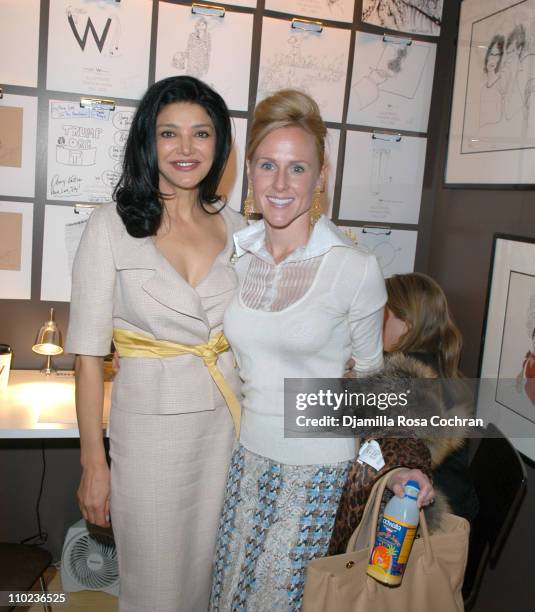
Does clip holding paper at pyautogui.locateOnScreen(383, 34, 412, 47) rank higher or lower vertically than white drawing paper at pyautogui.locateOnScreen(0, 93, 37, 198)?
higher

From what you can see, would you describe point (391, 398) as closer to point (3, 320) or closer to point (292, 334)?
point (292, 334)

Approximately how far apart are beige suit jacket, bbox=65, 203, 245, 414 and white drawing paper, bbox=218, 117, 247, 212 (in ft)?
3.81

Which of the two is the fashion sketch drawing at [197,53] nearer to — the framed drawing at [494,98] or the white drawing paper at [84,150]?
the white drawing paper at [84,150]

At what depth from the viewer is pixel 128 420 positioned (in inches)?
66.9

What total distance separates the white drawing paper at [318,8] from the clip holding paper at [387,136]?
50 cm

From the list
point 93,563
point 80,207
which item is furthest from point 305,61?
point 93,563

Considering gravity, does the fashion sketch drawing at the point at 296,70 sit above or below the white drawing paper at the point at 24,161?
above

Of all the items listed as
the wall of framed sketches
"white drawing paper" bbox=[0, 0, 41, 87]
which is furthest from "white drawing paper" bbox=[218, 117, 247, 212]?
"white drawing paper" bbox=[0, 0, 41, 87]

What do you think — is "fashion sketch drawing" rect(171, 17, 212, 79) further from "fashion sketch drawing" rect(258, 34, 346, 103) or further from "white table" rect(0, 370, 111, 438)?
"white table" rect(0, 370, 111, 438)

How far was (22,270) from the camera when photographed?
2.69 meters

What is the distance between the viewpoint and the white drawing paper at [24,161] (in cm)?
257

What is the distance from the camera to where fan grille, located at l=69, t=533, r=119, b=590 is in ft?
9.07

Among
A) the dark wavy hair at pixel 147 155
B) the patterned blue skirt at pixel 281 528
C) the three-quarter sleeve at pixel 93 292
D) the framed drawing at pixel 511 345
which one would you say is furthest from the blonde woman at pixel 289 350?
the framed drawing at pixel 511 345

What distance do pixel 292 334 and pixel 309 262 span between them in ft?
0.67
